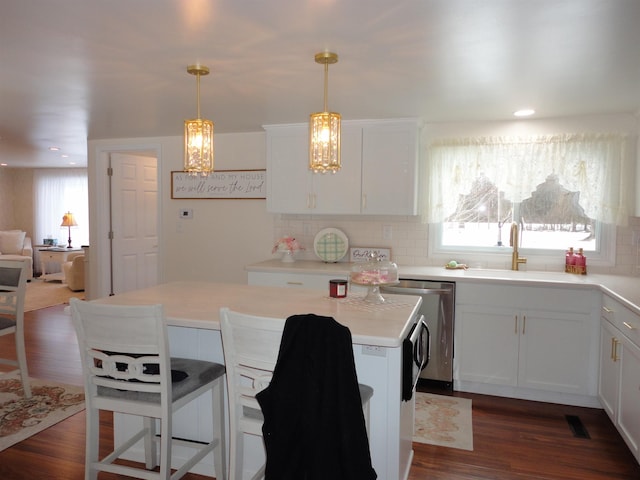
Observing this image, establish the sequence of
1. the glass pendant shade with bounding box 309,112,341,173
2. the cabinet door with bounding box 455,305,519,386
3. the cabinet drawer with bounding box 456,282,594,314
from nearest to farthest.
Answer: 1. the glass pendant shade with bounding box 309,112,341,173
2. the cabinet drawer with bounding box 456,282,594,314
3. the cabinet door with bounding box 455,305,519,386

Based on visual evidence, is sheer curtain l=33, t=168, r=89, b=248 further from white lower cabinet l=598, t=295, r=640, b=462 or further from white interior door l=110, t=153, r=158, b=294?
white lower cabinet l=598, t=295, r=640, b=462

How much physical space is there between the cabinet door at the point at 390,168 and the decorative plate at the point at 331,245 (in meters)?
0.43

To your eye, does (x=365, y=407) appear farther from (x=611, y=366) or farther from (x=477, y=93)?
(x=477, y=93)

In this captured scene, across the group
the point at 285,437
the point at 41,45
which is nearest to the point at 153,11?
the point at 41,45

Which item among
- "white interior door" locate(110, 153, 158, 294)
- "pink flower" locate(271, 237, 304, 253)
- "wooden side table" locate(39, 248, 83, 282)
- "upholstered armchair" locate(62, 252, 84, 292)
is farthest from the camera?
"wooden side table" locate(39, 248, 83, 282)

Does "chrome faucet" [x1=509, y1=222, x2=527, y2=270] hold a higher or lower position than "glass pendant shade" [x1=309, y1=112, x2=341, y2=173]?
lower

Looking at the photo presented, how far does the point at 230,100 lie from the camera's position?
331cm

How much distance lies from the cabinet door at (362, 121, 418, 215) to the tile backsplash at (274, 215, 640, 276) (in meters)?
0.32

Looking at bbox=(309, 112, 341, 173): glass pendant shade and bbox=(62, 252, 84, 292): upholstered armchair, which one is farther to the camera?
bbox=(62, 252, 84, 292): upholstered armchair

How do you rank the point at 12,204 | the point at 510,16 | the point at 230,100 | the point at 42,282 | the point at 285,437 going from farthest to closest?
the point at 12,204, the point at 42,282, the point at 230,100, the point at 510,16, the point at 285,437

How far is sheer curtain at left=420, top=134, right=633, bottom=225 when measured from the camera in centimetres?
370

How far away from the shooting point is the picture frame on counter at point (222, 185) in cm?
461

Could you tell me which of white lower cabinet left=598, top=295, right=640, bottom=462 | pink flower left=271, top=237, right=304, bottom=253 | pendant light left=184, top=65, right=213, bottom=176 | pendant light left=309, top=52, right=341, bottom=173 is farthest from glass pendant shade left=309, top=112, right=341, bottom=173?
pink flower left=271, top=237, right=304, bottom=253

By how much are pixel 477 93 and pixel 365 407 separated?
2142 mm
